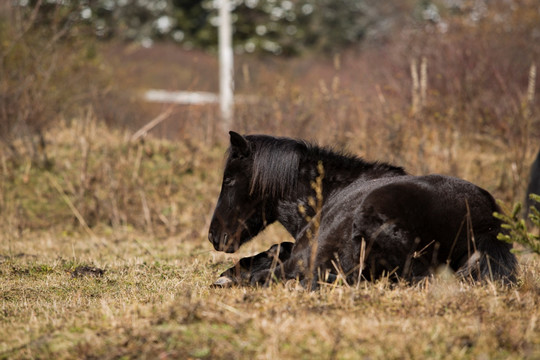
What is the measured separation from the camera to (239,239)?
630 cm

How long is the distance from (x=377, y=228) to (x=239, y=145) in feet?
5.57

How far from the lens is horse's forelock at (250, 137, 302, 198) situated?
6008 mm

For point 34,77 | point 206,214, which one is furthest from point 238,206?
point 34,77

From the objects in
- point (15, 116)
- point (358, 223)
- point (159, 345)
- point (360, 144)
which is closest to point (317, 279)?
point (358, 223)

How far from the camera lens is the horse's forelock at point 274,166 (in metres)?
6.01

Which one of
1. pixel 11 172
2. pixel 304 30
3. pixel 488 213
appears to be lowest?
pixel 11 172

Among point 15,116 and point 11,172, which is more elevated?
point 15,116

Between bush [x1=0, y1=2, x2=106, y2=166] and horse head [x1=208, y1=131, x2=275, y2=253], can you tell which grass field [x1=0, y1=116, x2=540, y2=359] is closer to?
horse head [x1=208, y1=131, x2=275, y2=253]

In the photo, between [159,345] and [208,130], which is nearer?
[159,345]

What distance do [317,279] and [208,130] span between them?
842 centimetres

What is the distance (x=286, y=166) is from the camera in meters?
6.03

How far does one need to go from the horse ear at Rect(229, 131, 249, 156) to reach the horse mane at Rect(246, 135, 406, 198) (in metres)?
0.08

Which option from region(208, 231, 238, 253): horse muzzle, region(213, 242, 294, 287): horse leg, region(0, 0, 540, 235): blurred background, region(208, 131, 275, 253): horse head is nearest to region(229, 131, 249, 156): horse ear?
region(208, 131, 275, 253): horse head

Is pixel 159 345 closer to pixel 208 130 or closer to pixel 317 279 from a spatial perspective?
pixel 317 279
